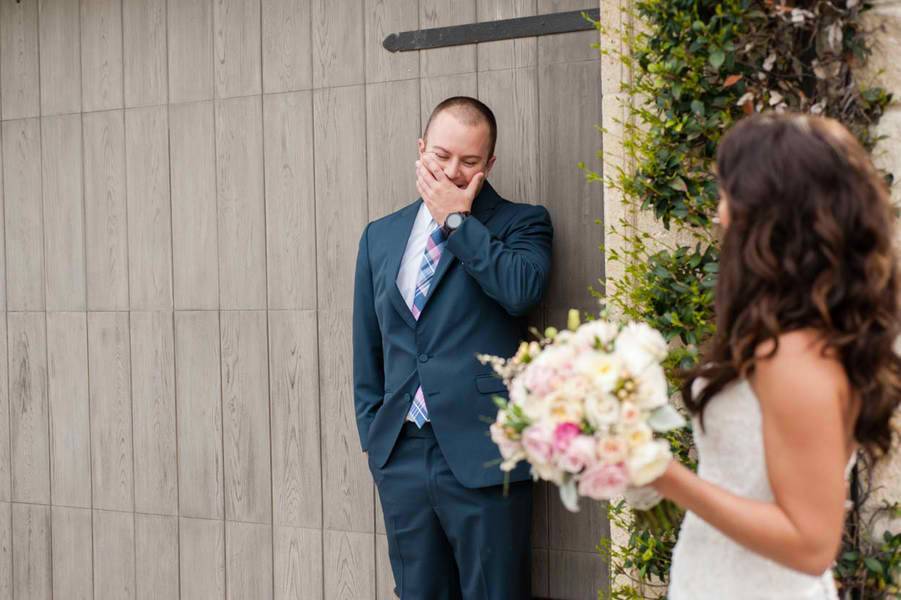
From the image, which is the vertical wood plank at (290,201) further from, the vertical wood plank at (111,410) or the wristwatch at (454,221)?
the wristwatch at (454,221)

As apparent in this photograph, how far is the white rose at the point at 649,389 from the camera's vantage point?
1338 millimetres

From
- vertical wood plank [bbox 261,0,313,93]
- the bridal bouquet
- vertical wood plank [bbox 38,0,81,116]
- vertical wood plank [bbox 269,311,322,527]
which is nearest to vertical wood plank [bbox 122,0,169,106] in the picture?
vertical wood plank [bbox 38,0,81,116]

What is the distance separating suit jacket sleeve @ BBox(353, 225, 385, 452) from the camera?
8.72 feet

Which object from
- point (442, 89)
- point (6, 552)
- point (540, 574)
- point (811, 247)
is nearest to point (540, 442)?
point (811, 247)

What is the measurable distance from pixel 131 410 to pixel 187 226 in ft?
2.22

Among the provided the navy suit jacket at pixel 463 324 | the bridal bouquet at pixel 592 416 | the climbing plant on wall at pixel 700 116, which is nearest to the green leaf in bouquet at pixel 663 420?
the bridal bouquet at pixel 592 416

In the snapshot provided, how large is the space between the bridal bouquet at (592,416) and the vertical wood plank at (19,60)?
2.76 metres

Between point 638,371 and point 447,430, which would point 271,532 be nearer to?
point 447,430

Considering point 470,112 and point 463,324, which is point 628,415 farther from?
point 470,112

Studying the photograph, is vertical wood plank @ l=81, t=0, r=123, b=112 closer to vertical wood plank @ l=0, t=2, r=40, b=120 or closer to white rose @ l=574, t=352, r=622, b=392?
vertical wood plank @ l=0, t=2, r=40, b=120

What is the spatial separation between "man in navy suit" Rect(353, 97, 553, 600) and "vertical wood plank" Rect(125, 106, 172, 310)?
103cm

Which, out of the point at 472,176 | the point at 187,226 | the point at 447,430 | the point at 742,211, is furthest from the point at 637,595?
the point at 187,226

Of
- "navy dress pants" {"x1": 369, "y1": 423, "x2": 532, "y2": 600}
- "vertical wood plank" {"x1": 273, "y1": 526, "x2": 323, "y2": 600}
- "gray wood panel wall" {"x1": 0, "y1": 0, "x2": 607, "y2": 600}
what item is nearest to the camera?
"navy dress pants" {"x1": 369, "y1": 423, "x2": 532, "y2": 600}

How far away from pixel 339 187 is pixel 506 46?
668mm
